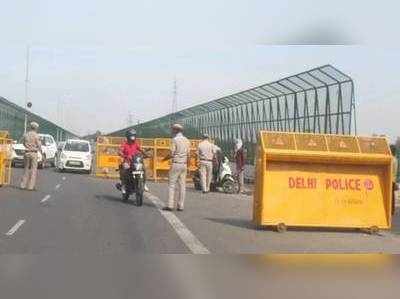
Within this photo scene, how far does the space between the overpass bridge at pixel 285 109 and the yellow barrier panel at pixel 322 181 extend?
174 cm

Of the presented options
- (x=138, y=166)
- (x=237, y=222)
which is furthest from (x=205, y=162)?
(x=237, y=222)

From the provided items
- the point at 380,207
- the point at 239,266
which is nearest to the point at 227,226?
the point at 380,207

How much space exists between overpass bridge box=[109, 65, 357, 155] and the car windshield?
6.82m

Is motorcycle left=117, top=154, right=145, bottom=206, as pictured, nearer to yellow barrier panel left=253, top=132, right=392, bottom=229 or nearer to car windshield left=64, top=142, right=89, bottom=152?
yellow barrier panel left=253, top=132, right=392, bottom=229

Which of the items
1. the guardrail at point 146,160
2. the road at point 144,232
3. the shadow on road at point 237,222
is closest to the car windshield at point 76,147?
the guardrail at point 146,160

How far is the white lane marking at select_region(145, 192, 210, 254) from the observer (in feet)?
32.6

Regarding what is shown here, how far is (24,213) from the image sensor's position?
541 inches

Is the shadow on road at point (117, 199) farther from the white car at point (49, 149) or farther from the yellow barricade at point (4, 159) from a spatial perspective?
the white car at point (49, 149)

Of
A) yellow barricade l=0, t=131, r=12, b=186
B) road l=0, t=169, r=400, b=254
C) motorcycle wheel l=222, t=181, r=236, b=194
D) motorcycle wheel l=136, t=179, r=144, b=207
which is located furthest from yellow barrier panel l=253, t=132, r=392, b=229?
motorcycle wheel l=222, t=181, r=236, b=194

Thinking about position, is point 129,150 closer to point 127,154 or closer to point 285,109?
point 127,154

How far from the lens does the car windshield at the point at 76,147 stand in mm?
32094

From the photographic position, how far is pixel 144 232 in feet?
38.4

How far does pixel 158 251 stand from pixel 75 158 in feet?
74.4

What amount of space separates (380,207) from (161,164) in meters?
16.3
